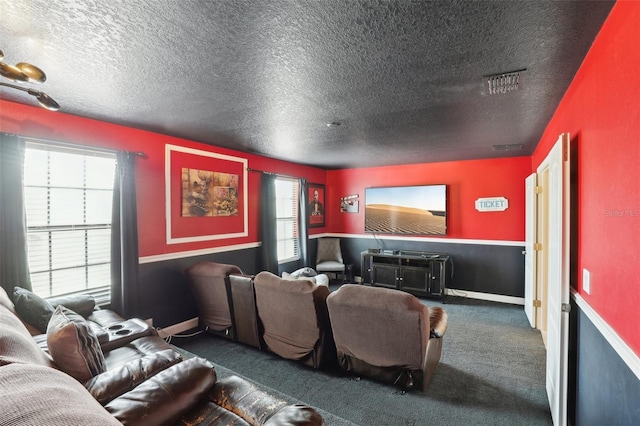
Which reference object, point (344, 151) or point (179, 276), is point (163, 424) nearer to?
point (179, 276)

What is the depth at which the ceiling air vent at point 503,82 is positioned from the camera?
6.53ft

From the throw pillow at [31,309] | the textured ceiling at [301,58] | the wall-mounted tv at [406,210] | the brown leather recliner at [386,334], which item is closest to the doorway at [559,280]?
the textured ceiling at [301,58]

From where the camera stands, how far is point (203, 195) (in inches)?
165

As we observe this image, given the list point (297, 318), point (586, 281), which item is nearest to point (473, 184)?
point (586, 281)

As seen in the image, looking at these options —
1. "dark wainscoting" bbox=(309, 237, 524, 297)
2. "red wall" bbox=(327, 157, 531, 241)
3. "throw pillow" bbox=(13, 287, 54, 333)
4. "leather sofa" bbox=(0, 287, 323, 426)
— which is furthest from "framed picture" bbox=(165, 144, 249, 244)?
"dark wainscoting" bbox=(309, 237, 524, 297)

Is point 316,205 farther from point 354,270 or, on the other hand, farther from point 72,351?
point 72,351

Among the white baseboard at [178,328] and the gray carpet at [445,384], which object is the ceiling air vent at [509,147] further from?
the white baseboard at [178,328]

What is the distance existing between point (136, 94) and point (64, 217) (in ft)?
5.23

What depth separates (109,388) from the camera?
1422 millimetres

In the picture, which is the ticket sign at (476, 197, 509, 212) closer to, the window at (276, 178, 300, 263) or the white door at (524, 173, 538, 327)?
the white door at (524, 173, 538, 327)

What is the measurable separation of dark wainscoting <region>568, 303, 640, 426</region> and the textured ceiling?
1591 millimetres

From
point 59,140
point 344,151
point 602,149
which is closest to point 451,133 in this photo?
point 344,151

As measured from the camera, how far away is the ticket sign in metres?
5.16

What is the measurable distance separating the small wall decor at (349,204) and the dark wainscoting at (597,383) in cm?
479
